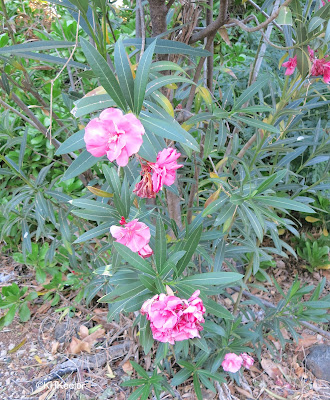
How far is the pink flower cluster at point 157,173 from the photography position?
67 centimetres

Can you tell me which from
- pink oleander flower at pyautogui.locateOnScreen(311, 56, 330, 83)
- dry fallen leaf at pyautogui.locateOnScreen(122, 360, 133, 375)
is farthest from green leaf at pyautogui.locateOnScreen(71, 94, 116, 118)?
dry fallen leaf at pyautogui.locateOnScreen(122, 360, 133, 375)

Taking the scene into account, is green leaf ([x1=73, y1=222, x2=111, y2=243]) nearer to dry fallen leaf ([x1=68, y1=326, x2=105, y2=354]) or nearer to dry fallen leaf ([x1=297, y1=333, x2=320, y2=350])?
dry fallen leaf ([x1=68, y1=326, x2=105, y2=354])

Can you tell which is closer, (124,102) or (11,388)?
(124,102)

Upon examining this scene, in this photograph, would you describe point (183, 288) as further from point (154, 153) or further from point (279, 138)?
point (279, 138)

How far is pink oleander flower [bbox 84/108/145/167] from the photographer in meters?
0.57

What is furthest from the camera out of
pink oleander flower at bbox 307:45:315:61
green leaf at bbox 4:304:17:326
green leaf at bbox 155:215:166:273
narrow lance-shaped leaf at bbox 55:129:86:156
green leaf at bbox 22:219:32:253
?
green leaf at bbox 4:304:17:326

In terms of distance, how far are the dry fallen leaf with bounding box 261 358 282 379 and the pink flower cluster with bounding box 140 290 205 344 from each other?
1159mm

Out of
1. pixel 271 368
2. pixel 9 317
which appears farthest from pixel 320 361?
pixel 9 317

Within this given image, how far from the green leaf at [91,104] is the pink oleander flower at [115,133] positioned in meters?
0.07

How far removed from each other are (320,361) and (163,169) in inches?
57.6

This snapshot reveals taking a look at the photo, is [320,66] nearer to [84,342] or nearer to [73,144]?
[73,144]

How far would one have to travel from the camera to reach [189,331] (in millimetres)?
674

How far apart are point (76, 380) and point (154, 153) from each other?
1322mm

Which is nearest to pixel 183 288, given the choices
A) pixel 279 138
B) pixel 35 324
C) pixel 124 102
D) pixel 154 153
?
pixel 154 153
